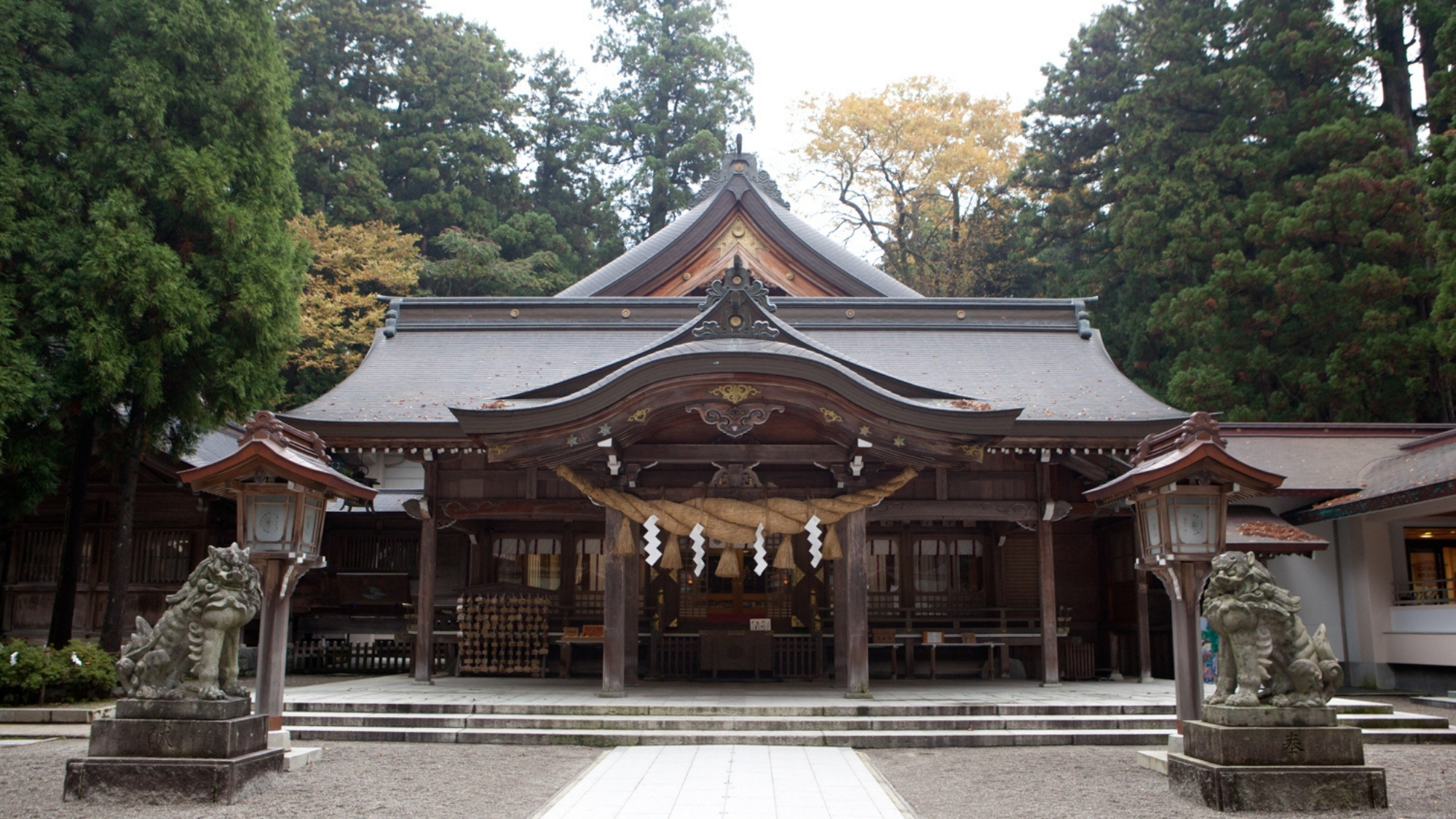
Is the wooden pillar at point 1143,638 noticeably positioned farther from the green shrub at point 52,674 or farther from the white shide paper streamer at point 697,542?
the green shrub at point 52,674

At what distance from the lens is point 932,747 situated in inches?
338

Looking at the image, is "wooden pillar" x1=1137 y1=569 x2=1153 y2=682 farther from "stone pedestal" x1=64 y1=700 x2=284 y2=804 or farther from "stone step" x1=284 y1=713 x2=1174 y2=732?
"stone pedestal" x1=64 y1=700 x2=284 y2=804

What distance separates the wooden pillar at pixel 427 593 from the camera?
467 inches

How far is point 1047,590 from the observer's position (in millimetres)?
11898

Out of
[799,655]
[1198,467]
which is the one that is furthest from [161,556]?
[1198,467]

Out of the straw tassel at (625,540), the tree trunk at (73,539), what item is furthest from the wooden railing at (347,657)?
the straw tassel at (625,540)

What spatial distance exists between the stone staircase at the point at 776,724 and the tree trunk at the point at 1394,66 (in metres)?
18.0

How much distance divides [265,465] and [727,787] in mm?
4111

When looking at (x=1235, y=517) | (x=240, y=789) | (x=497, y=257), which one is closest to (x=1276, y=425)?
(x=1235, y=517)

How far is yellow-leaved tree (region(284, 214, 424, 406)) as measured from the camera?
22.6 m

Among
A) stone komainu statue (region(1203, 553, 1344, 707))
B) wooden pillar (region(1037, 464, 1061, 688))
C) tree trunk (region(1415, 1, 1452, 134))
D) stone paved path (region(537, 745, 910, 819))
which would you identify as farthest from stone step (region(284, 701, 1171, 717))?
tree trunk (region(1415, 1, 1452, 134))

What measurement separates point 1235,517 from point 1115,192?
13.9 metres

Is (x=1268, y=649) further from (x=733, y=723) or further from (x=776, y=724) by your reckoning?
(x=733, y=723)

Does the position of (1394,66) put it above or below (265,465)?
above
